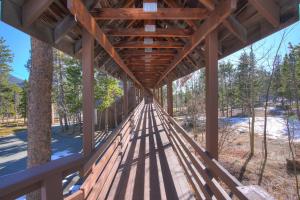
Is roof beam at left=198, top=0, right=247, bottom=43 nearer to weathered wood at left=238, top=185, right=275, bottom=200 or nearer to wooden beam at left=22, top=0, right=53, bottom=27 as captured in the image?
wooden beam at left=22, top=0, right=53, bottom=27

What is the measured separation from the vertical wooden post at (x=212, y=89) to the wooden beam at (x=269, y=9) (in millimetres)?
745

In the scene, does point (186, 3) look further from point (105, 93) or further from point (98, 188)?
point (105, 93)

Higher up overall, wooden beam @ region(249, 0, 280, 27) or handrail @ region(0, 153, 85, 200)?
wooden beam @ region(249, 0, 280, 27)

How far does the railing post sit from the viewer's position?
1363 mm

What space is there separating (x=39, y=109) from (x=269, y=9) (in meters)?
3.74

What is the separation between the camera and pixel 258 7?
2.22 m

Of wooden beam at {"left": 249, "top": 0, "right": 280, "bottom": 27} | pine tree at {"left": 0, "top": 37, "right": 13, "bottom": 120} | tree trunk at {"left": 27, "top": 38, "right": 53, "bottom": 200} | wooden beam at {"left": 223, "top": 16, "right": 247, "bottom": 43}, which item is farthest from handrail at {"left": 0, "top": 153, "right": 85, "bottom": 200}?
pine tree at {"left": 0, "top": 37, "right": 13, "bottom": 120}

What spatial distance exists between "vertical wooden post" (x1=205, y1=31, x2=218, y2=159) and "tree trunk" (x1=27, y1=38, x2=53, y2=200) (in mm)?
2840

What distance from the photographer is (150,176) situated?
13.5ft

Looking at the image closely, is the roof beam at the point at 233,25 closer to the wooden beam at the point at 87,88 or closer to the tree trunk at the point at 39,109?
the wooden beam at the point at 87,88

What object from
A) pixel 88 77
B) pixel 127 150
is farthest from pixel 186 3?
pixel 127 150

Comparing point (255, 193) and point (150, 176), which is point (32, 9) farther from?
point (150, 176)

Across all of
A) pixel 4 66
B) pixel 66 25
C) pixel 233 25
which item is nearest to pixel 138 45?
pixel 66 25

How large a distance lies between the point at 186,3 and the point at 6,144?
72.7ft
